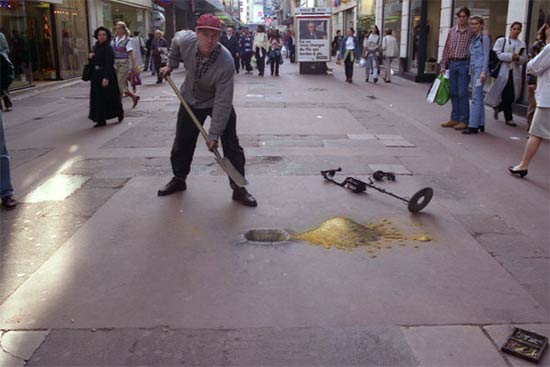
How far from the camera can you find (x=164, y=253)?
14.2ft

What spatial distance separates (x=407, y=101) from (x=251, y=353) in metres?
11.6

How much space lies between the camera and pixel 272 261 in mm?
4180

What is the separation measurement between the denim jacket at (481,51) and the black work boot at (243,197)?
5.14 meters

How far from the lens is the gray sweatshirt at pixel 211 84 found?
5.22 metres

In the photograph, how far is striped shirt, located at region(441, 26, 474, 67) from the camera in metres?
9.12

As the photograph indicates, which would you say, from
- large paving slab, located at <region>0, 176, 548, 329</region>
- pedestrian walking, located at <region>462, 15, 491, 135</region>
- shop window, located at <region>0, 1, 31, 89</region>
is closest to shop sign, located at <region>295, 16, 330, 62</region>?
shop window, located at <region>0, 1, 31, 89</region>

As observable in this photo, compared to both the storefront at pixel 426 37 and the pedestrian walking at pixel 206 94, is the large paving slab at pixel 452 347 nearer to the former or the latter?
the pedestrian walking at pixel 206 94

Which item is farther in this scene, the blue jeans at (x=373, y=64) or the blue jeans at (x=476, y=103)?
the blue jeans at (x=373, y=64)

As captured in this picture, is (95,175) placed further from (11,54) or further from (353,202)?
(11,54)

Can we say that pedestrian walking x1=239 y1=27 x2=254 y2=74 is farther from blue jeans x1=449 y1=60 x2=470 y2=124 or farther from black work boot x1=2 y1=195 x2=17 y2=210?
black work boot x1=2 y1=195 x2=17 y2=210

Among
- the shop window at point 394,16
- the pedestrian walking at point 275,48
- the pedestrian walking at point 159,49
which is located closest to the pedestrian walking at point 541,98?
the shop window at point 394,16

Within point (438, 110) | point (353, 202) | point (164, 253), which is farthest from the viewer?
point (438, 110)

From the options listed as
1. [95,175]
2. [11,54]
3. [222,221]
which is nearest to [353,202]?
[222,221]

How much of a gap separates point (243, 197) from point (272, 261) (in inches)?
56.8
